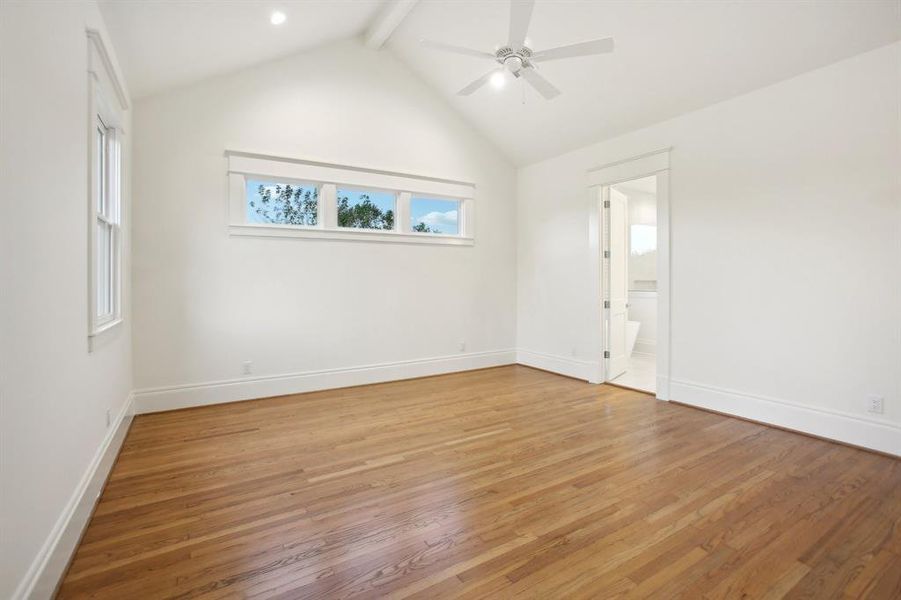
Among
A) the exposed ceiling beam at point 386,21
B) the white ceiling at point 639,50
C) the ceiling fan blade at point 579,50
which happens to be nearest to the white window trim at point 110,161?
the exposed ceiling beam at point 386,21

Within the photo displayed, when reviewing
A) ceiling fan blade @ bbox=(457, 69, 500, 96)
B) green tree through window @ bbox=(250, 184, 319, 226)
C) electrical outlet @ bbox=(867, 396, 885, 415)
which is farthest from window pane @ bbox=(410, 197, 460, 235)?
electrical outlet @ bbox=(867, 396, 885, 415)

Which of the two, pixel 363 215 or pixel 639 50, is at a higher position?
pixel 639 50

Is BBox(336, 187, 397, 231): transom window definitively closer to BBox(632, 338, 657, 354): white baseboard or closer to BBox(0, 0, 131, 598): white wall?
BBox(0, 0, 131, 598): white wall

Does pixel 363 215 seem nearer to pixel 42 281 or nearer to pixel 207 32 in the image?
pixel 207 32

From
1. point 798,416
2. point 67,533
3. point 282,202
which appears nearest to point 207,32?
point 282,202

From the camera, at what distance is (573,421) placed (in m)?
3.67

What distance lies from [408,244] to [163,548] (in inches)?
154

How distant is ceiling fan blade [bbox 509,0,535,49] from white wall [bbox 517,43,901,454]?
89.6 inches

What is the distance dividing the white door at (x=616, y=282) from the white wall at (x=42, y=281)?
4.73 metres

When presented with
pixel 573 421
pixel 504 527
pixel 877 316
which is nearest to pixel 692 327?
pixel 877 316

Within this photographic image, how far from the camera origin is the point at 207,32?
331cm

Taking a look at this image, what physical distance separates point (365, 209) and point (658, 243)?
329 centimetres

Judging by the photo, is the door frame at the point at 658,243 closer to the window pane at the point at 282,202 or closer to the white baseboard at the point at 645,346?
the white baseboard at the point at 645,346

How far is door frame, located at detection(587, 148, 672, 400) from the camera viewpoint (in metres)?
4.28
